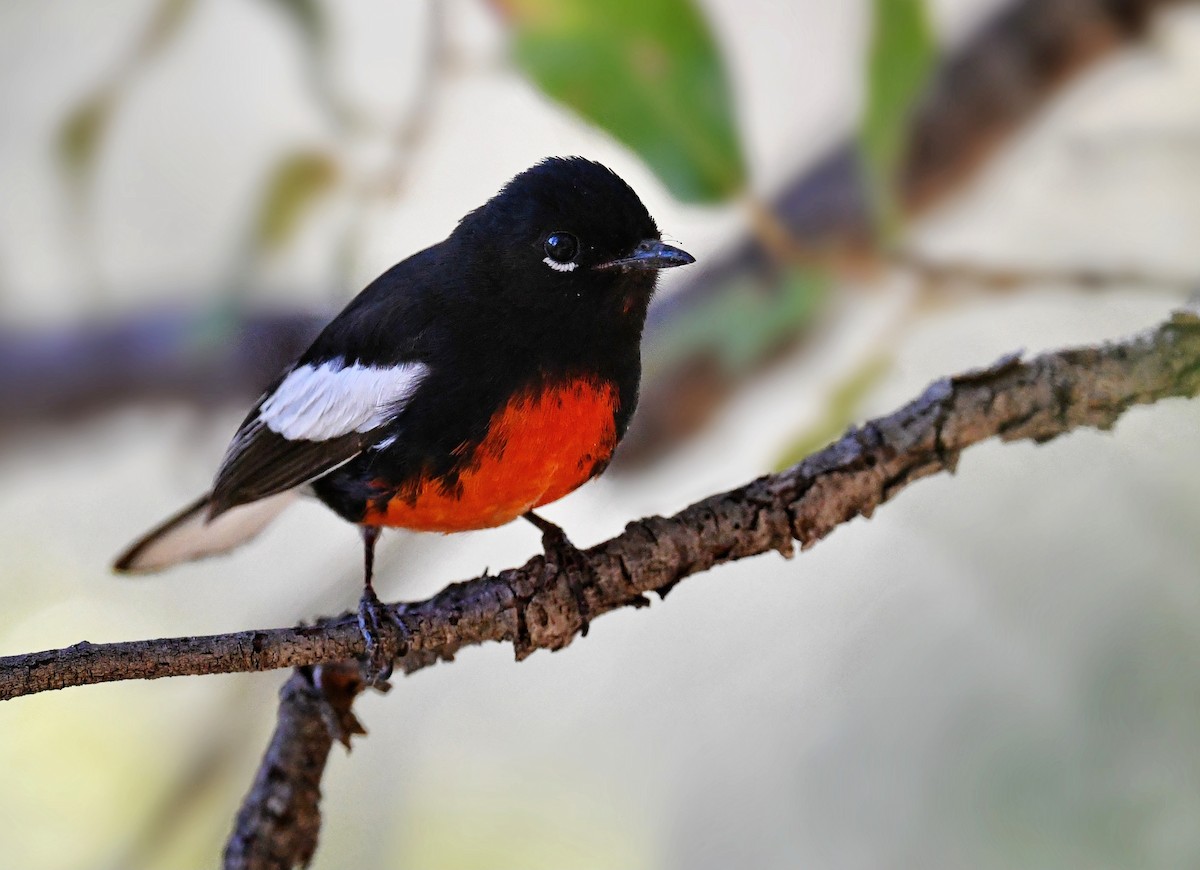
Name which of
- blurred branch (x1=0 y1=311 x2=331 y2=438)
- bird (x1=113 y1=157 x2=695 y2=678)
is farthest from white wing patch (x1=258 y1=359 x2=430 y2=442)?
blurred branch (x1=0 y1=311 x2=331 y2=438)

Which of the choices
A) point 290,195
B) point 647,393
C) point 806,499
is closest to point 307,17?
point 290,195

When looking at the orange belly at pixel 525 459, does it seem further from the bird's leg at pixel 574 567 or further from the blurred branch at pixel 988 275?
the blurred branch at pixel 988 275

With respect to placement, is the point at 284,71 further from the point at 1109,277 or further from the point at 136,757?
the point at 1109,277

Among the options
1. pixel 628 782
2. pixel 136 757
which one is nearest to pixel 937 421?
pixel 628 782

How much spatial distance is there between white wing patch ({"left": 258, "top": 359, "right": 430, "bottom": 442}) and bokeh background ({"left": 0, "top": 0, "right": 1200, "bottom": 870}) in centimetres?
32

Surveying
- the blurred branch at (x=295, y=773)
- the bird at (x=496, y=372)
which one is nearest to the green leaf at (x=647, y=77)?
the bird at (x=496, y=372)

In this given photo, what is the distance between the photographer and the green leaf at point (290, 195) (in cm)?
105

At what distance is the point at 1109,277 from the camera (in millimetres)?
991

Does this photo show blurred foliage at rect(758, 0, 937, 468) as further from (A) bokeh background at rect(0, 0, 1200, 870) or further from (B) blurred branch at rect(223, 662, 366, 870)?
(B) blurred branch at rect(223, 662, 366, 870)

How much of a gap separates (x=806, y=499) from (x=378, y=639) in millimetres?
271

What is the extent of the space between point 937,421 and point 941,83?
0.46 metres

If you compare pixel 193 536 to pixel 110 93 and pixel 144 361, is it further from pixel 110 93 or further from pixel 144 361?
pixel 110 93

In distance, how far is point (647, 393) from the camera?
99cm

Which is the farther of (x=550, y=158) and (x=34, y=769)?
(x=34, y=769)
